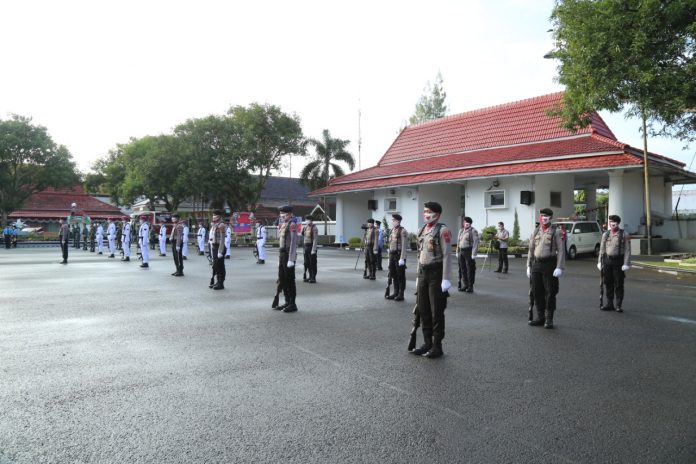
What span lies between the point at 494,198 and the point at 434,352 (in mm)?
22014

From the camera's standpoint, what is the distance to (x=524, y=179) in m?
25.0

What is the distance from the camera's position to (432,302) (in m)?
6.33

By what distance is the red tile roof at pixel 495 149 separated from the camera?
22469 millimetres

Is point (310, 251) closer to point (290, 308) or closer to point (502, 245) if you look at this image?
point (290, 308)

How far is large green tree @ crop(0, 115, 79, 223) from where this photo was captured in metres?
40.9

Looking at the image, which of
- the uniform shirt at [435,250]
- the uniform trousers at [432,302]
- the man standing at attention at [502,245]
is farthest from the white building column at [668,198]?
the uniform trousers at [432,302]

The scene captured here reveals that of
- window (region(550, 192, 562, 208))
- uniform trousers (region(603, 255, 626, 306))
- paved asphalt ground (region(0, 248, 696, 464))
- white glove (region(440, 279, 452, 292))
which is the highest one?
window (region(550, 192, 562, 208))

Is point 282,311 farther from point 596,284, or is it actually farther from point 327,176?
point 327,176

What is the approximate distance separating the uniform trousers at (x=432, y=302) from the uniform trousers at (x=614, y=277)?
523 cm

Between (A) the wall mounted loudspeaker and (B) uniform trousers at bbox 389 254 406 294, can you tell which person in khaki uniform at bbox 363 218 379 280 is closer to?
(B) uniform trousers at bbox 389 254 406 294

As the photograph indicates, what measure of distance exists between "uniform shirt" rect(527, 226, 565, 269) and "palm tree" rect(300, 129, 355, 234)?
35.1 meters

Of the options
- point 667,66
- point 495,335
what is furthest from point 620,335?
point 667,66

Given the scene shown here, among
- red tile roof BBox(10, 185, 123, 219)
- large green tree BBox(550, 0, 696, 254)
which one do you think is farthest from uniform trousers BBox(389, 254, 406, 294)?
red tile roof BBox(10, 185, 123, 219)

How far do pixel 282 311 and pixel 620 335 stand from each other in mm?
5733
